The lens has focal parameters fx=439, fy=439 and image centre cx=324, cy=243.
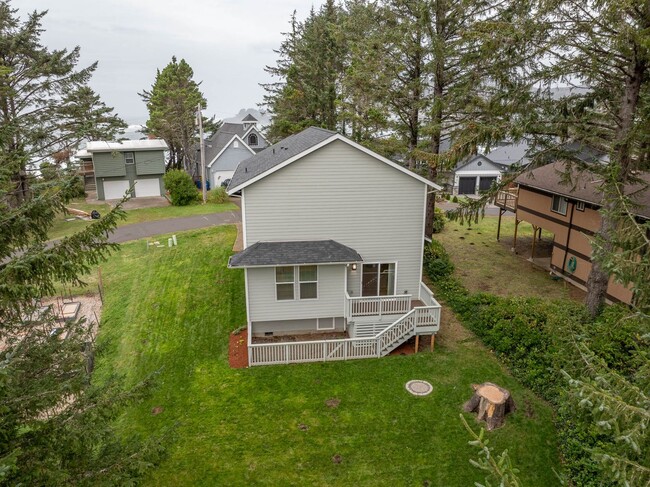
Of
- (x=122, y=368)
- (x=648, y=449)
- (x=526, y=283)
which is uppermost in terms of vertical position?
(x=648, y=449)

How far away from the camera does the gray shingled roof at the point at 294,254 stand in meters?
15.4

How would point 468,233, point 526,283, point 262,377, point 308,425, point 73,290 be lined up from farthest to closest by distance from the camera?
point 468,233, point 73,290, point 526,283, point 262,377, point 308,425

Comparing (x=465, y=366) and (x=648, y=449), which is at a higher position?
(x=648, y=449)

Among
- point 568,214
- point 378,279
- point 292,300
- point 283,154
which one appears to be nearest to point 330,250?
point 292,300

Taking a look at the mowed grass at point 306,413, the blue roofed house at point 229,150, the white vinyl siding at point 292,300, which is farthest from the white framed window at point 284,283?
the blue roofed house at point 229,150

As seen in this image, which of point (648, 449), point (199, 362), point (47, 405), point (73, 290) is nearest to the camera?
point (648, 449)

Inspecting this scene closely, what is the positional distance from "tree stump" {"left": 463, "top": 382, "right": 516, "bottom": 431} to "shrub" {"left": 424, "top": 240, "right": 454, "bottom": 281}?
Answer: 9.05 metres

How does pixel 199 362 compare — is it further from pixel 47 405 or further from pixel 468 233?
pixel 468 233

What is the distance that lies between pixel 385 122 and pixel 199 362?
16107 millimetres

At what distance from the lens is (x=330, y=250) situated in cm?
1620

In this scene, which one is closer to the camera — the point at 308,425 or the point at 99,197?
the point at 308,425

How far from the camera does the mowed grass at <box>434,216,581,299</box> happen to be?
2000cm

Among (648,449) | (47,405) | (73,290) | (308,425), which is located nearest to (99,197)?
(73,290)

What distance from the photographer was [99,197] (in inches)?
1620
